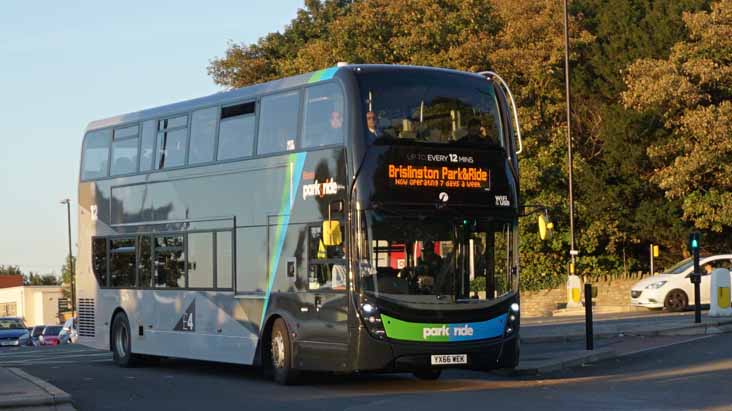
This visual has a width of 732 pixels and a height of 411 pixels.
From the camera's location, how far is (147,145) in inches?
901

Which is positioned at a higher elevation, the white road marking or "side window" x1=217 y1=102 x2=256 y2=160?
"side window" x1=217 y1=102 x2=256 y2=160

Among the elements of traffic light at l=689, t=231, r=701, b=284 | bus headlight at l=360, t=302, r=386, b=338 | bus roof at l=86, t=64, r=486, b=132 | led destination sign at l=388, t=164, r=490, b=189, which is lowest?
bus headlight at l=360, t=302, r=386, b=338

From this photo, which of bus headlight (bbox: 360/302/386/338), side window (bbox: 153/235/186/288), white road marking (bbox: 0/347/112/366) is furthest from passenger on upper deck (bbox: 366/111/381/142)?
white road marking (bbox: 0/347/112/366)

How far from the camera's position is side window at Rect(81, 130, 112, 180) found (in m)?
24.3

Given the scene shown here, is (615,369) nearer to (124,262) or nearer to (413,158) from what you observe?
(413,158)

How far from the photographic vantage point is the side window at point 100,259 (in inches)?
961

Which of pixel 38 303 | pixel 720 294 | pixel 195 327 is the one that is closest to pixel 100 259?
pixel 195 327

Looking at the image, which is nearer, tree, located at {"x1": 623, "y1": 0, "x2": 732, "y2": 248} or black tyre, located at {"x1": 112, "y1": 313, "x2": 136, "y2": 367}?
black tyre, located at {"x1": 112, "y1": 313, "x2": 136, "y2": 367}

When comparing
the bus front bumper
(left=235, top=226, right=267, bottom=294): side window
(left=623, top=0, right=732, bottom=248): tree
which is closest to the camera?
the bus front bumper

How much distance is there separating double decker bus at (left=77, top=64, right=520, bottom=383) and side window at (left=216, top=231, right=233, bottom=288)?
0.11 ft

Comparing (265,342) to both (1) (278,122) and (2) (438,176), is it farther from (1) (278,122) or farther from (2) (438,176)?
(2) (438,176)

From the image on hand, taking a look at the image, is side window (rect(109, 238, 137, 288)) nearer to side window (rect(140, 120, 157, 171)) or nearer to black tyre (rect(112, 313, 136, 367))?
black tyre (rect(112, 313, 136, 367))

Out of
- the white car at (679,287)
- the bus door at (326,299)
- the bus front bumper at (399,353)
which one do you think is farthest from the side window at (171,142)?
the white car at (679,287)

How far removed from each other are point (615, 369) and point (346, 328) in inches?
191
